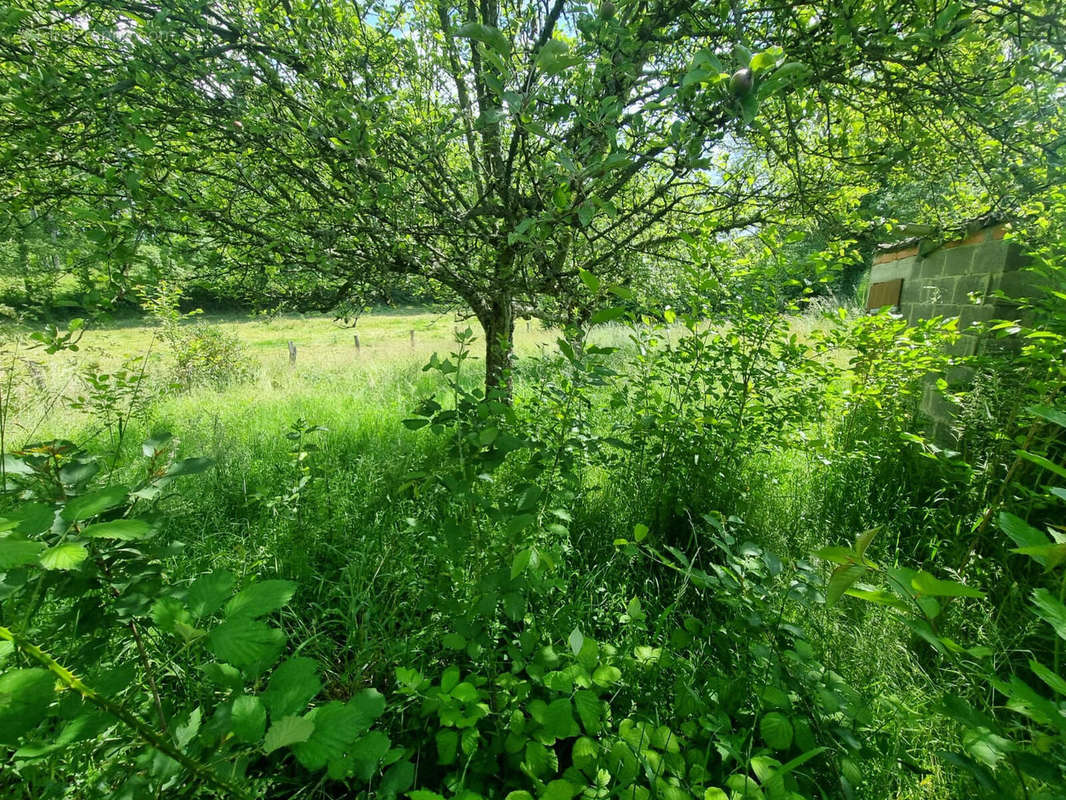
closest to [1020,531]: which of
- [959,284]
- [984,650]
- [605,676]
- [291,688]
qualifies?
[984,650]

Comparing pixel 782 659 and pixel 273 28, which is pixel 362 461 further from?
pixel 782 659

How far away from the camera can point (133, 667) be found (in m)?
0.78

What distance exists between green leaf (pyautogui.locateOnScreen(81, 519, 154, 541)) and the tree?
1.00m

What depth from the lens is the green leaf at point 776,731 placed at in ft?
3.76

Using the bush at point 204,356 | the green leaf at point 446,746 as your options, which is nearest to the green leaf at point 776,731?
the green leaf at point 446,746

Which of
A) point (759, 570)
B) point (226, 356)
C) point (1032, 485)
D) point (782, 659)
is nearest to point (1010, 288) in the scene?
point (1032, 485)

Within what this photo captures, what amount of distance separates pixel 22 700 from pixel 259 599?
10.8 inches

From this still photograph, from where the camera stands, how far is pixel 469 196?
3.18m

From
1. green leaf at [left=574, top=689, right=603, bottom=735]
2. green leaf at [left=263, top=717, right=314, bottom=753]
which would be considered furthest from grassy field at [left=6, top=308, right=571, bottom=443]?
green leaf at [left=574, top=689, right=603, bottom=735]

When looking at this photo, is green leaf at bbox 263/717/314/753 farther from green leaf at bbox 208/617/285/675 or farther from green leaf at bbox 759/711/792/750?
green leaf at bbox 759/711/792/750

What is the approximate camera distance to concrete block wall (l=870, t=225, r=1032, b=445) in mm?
2828

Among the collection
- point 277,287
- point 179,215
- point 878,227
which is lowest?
point 277,287

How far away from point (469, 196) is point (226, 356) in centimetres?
739

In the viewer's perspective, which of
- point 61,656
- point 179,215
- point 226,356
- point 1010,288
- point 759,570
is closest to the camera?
point 61,656
